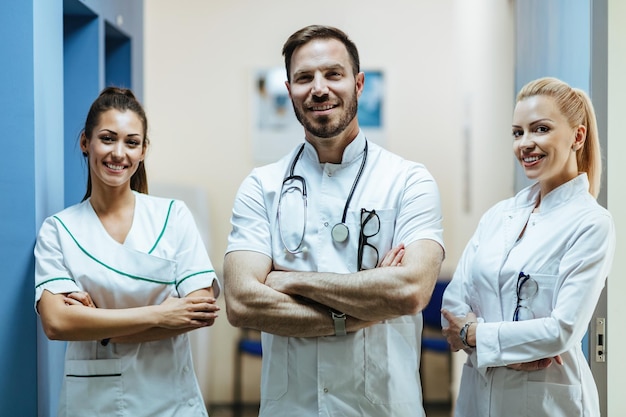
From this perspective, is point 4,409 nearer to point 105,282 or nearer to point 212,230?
point 105,282

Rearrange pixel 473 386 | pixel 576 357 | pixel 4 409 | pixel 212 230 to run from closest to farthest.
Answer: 1. pixel 576 357
2. pixel 473 386
3. pixel 4 409
4. pixel 212 230

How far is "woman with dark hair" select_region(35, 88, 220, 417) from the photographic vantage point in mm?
1863

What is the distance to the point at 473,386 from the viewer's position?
1896mm

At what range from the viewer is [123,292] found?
1.91m

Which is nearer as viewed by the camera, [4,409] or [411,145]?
[4,409]

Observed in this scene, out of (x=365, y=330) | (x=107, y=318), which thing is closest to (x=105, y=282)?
(x=107, y=318)

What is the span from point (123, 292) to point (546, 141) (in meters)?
1.13

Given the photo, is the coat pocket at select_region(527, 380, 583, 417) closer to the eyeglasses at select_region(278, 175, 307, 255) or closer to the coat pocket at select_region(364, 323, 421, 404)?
the coat pocket at select_region(364, 323, 421, 404)

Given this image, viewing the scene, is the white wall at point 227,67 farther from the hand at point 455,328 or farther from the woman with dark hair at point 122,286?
the hand at point 455,328

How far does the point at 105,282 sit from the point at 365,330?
26.9 inches

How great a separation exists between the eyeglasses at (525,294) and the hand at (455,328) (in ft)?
0.41

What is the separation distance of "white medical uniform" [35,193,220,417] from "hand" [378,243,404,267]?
1.59 feet

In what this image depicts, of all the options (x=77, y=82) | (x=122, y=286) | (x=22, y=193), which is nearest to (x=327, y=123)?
(x=122, y=286)
